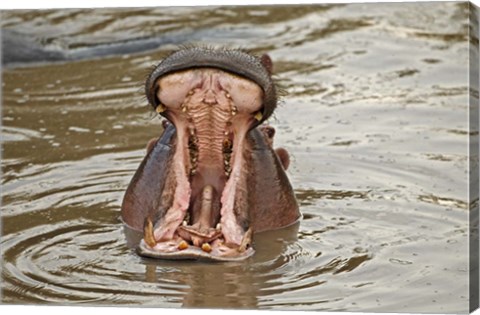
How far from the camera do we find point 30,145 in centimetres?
700

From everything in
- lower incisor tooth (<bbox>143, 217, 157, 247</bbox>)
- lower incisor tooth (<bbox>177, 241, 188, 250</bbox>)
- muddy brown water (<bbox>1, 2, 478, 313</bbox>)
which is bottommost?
muddy brown water (<bbox>1, 2, 478, 313</bbox>)

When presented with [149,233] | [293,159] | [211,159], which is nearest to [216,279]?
[149,233]

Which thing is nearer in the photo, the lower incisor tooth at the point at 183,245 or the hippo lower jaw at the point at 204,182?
the hippo lower jaw at the point at 204,182

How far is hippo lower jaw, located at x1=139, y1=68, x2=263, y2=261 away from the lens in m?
4.76

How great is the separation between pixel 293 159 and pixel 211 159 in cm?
174

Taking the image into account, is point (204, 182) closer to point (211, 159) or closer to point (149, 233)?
point (211, 159)

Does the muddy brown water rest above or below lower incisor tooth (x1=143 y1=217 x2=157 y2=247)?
below

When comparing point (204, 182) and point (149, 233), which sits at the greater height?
point (204, 182)

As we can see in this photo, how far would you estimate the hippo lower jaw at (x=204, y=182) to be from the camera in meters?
4.76

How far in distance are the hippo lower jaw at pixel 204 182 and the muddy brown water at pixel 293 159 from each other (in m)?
0.08

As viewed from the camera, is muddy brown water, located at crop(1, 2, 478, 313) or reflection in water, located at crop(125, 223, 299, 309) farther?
muddy brown water, located at crop(1, 2, 478, 313)

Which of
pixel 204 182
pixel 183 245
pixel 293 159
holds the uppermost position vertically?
pixel 204 182

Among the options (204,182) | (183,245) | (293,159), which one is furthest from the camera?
(293,159)

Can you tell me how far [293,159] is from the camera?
6668 mm
